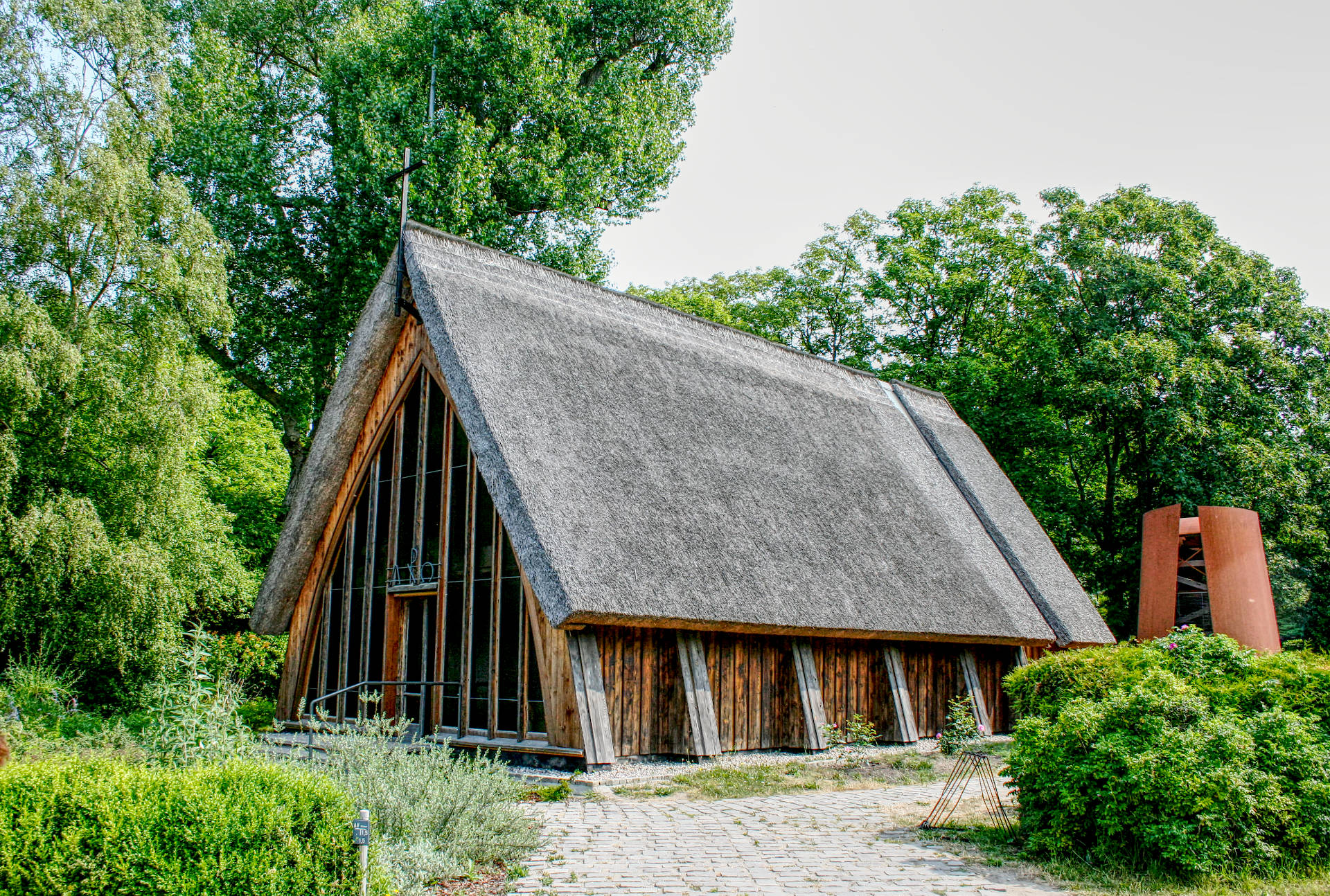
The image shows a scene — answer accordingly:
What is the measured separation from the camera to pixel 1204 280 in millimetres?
25906

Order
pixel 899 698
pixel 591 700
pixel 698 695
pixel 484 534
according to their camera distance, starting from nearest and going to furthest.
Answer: pixel 591 700 → pixel 698 695 → pixel 484 534 → pixel 899 698

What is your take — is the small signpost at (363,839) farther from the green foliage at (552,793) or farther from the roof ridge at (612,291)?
the roof ridge at (612,291)

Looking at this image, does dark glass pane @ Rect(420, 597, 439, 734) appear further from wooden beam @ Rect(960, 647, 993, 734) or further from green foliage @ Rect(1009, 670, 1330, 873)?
wooden beam @ Rect(960, 647, 993, 734)

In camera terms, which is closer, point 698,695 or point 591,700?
point 591,700

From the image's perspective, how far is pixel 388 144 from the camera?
22641 millimetres

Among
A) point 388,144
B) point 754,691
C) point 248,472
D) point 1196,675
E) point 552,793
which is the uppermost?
point 388,144

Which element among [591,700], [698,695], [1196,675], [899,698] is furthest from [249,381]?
[1196,675]

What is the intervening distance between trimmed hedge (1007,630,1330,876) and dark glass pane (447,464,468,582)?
6.99 metres

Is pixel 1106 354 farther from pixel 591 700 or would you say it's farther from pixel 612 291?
pixel 591 700

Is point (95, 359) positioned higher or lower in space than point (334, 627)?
higher

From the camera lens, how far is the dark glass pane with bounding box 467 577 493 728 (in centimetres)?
1177

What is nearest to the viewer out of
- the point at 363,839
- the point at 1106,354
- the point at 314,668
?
the point at 363,839

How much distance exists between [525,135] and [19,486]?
13.8 metres

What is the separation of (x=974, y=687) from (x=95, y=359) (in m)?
14.6
